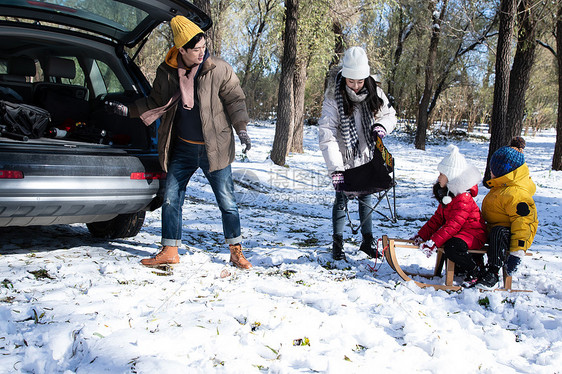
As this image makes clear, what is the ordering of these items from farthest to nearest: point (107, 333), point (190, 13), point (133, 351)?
point (190, 13)
point (107, 333)
point (133, 351)

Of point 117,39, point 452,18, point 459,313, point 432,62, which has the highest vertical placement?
point 452,18

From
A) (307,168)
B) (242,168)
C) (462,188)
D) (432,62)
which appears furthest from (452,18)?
(462,188)

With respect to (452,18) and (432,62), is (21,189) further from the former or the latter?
(452,18)

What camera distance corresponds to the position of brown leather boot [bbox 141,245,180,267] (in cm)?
350

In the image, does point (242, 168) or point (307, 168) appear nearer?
point (242, 168)

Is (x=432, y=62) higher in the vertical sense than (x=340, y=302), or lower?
higher

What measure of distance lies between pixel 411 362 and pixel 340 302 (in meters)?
0.82

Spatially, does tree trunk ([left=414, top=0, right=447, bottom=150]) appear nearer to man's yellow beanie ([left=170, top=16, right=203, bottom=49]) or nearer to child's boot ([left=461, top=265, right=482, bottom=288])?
child's boot ([left=461, top=265, right=482, bottom=288])

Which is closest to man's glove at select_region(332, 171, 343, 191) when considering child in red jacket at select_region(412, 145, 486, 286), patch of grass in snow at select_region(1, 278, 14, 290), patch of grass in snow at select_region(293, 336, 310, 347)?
child in red jacket at select_region(412, 145, 486, 286)

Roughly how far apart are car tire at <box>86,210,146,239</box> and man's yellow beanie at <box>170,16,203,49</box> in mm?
1734

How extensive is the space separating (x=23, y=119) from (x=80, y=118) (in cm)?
78

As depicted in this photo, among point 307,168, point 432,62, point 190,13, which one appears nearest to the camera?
point 190,13

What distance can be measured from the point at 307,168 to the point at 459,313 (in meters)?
9.52

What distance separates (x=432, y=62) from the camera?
19.6 m
